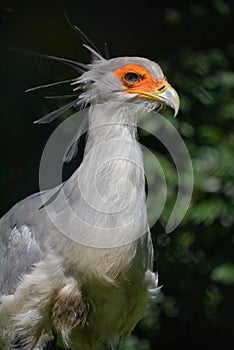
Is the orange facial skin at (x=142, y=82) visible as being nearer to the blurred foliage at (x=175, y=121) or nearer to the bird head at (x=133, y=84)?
the bird head at (x=133, y=84)

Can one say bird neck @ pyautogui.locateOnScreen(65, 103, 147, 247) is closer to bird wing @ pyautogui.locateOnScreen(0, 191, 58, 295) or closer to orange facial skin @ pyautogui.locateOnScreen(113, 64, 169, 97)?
orange facial skin @ pyautogui.locateOnScreen(113, 64, 169, 97)

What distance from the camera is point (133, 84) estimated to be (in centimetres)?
329

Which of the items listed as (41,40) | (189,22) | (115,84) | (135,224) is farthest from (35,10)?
(135,224)

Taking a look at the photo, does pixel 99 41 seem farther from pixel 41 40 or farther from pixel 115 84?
pixel 115 84

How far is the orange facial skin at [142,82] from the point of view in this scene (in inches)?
129

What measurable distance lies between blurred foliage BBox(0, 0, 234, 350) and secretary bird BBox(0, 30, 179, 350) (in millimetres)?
838

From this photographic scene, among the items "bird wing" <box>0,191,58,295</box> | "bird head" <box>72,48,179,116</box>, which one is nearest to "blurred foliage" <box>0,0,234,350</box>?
"bird wing" <box>0,191,58,295</box>

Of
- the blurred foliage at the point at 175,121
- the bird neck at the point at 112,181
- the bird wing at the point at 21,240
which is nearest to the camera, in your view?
the bird neck at the point at 112,181

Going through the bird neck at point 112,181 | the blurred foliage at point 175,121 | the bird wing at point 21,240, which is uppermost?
the bird neck at point 112,181

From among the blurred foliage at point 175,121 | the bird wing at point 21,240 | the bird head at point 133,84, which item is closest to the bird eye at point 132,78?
the bird head at point 133,84

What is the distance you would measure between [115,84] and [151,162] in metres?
0.91

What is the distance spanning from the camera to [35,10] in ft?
15.0

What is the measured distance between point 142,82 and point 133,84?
0.11 ft

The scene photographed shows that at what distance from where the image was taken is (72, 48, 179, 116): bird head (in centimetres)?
328
